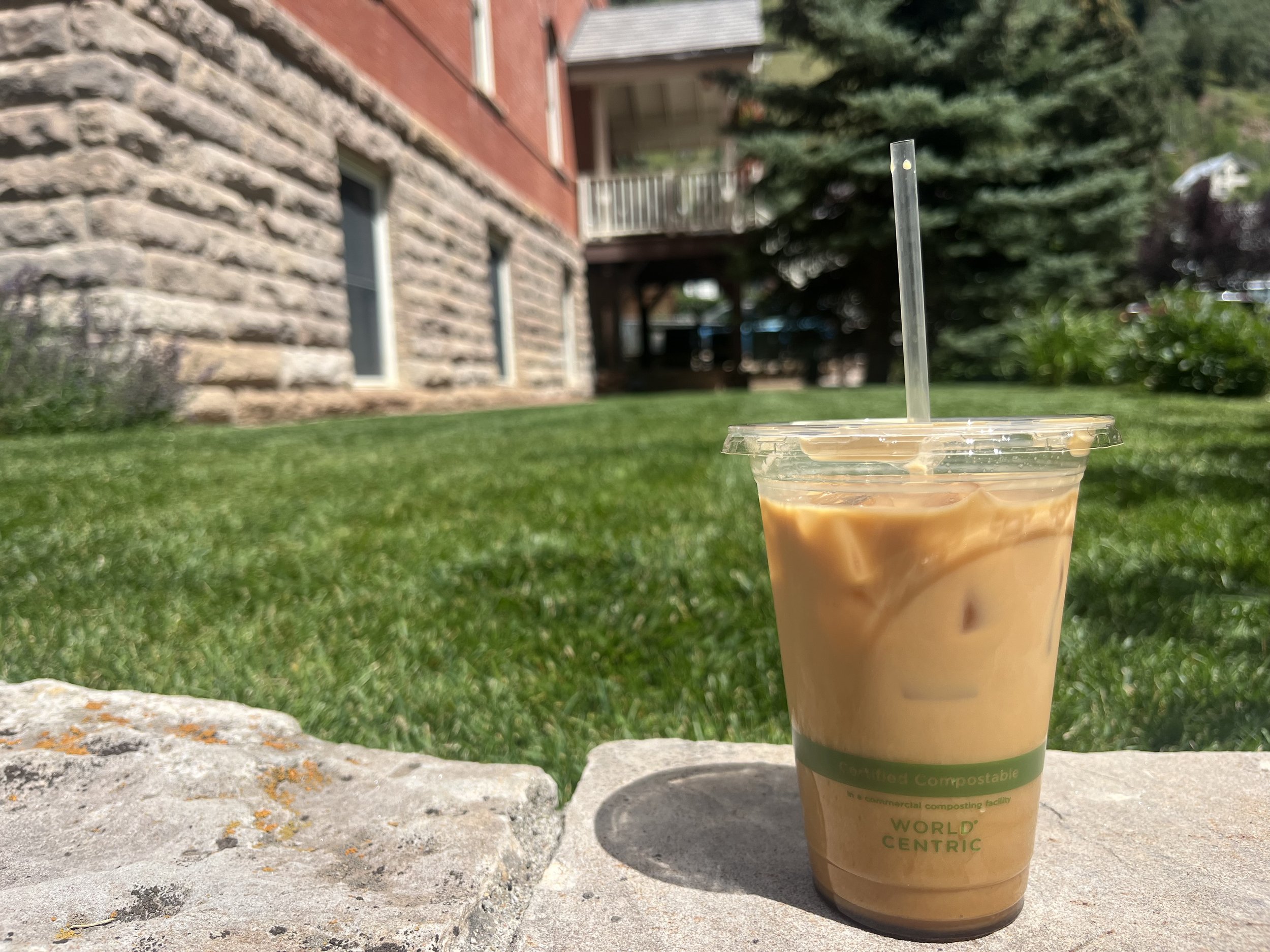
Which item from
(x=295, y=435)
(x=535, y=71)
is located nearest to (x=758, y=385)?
(x=535, y=71)

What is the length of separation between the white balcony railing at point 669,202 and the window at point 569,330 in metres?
1.40

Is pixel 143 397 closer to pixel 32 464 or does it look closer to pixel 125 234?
pixel 125 234

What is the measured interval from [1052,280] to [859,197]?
337 cm

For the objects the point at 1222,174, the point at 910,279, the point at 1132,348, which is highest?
the point at 1222,174

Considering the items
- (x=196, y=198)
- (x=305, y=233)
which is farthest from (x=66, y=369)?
(x=305, y=233)

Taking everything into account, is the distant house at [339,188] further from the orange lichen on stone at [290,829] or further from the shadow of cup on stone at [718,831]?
the shadow of cup on stone at [718,831]

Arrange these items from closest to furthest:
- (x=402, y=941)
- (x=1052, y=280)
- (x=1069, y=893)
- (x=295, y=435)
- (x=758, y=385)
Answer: (x=402, y=941)
(x=1069, y=893)
(x=295, y=435)
(x=1052, y=280)
(x=758, y=385)

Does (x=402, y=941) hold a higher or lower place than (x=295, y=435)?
lower

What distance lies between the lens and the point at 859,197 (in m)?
13.7

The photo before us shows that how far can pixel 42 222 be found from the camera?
4902 mm

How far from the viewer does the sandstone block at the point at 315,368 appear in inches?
253

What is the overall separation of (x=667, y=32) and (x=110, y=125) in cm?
1329

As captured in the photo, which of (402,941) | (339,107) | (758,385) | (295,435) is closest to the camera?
(402,941)

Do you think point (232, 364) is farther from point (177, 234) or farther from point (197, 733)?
point (197, 733)
